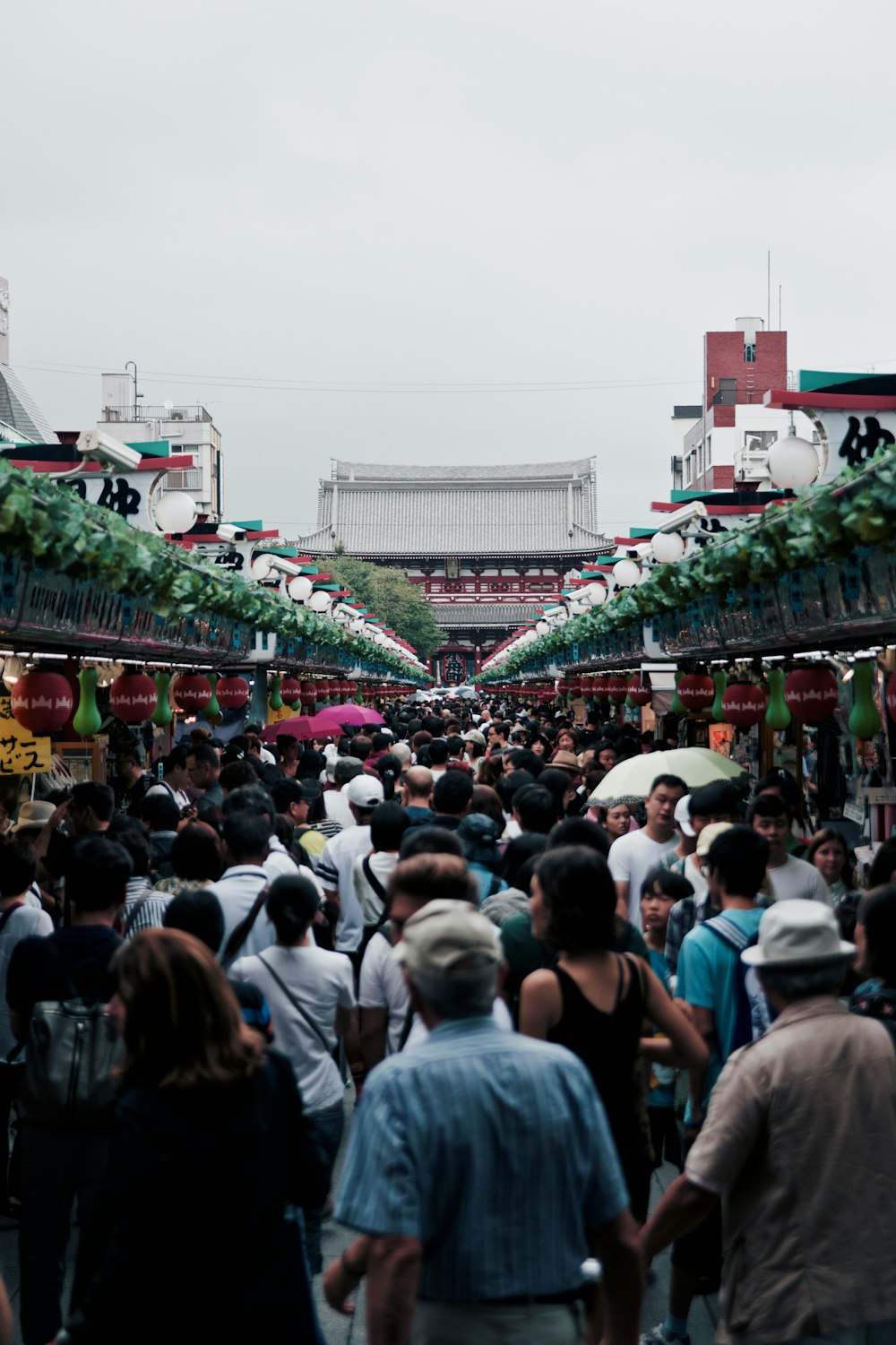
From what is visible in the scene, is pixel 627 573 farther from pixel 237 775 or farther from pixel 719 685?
pixel 237 775

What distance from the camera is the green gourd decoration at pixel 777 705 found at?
1194 centimetres

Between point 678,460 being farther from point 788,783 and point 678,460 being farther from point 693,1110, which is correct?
point 693,1110

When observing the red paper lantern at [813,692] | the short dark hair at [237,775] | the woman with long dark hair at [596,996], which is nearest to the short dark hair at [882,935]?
the woman with long dark hair at [596,996]

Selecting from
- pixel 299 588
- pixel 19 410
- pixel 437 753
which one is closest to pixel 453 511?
pixel 19 410

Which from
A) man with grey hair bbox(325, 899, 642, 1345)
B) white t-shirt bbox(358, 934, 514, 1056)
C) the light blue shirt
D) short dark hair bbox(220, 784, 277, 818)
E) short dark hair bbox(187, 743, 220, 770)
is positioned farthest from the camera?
short dark hair bbox(187, 743, 220, 770)

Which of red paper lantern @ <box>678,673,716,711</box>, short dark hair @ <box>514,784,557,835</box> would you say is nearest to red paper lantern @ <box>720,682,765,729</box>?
red paper lantern @ <box>678,673,716,711</box>

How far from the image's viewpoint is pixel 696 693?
15500mm

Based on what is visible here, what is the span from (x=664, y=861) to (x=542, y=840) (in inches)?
35.9

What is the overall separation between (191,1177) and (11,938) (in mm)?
3147

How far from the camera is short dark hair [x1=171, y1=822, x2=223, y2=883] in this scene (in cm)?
652

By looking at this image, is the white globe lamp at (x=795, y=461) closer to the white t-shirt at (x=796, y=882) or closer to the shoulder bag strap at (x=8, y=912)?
the white t-shirt at (x=796, y=882)

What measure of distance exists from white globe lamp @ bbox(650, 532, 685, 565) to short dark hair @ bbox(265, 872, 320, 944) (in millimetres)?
9379

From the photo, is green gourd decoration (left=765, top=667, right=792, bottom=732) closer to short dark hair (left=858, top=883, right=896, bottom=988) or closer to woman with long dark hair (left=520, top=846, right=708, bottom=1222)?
short dark hair (left=858, top=883, right=896, bottom=988)

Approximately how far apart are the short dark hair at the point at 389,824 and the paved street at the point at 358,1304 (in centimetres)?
183
